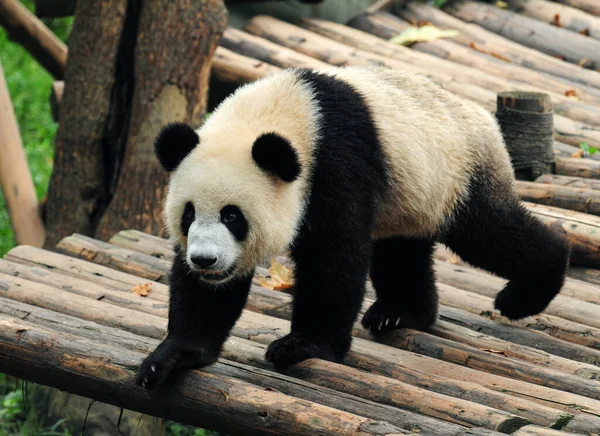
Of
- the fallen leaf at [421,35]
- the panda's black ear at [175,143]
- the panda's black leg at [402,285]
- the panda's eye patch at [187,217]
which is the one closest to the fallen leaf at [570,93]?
the fallen leaf at [421,35]

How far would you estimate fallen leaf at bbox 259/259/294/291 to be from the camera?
5.03 metres

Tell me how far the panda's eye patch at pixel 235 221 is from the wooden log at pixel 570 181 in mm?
2812

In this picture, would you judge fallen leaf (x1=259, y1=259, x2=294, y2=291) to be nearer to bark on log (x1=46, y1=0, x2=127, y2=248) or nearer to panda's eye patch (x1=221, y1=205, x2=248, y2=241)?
panda's eye patch (x1=221, y1=205, x2=248, y2=241)

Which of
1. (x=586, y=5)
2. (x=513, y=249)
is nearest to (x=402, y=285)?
(x=513, y=249)

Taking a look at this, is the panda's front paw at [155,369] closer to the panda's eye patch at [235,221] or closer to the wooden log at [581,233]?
the panda's eye patch at [235,221]

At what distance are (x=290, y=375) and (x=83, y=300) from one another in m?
1.30

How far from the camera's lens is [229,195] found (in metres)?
3.59

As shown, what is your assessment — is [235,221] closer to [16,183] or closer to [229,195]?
[229,195]

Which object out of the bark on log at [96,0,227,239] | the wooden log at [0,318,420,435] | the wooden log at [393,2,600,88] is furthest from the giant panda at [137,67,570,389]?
the wooden log at [393,2,600,88]

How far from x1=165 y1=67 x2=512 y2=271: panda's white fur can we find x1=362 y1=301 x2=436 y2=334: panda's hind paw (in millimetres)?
364

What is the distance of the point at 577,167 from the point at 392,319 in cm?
224

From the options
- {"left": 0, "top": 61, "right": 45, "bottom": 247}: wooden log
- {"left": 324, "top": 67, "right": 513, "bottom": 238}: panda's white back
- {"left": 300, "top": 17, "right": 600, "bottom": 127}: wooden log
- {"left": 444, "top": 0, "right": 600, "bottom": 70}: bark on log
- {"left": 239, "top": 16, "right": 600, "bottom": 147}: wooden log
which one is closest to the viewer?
{"left": 324, "top": 67, "right": 513, "bottom": 238}: panda's white back

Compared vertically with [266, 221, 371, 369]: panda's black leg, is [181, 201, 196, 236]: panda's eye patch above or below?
above

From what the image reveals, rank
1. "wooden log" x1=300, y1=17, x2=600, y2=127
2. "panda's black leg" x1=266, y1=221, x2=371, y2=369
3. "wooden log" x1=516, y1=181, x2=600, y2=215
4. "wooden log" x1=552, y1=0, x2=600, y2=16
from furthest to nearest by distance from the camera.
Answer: "wooden log" x1=552, y1=0, x2=600, y2=16 < "wooden log" x1=300, y1=17, x2=600, y2=127 < "wooden log" x1=516, y1=181, x2=600, y2=215 < "panda's black leg" x1=266, y1=221, x2=371, y2=369
